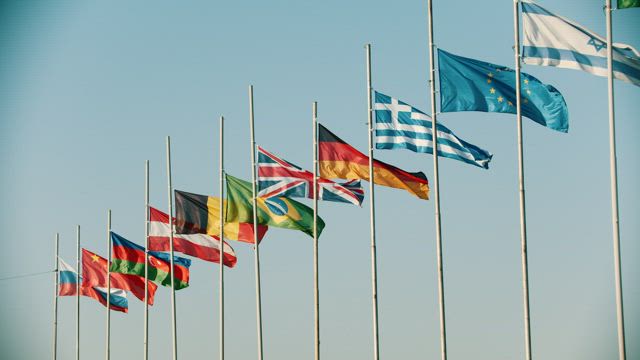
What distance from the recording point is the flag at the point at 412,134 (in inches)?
1763

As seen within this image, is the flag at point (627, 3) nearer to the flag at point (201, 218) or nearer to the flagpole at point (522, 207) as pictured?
the flagpole at point (522, 207)

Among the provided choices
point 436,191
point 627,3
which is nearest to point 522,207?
point 436,191

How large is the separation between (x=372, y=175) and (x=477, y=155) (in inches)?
178

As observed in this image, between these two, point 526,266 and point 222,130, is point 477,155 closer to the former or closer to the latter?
point 526,266

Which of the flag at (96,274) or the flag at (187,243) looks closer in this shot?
the flag at (187,243)

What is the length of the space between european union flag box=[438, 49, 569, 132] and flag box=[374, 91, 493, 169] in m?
1.45

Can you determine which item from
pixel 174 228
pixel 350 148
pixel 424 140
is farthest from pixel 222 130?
pixel 424 140

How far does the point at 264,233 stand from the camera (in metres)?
54.0

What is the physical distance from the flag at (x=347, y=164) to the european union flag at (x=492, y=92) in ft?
14.0

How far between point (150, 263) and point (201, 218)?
21.2 ft

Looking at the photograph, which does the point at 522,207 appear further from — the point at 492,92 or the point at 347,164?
the point at 347,164

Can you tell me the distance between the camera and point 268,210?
5259 centimetres

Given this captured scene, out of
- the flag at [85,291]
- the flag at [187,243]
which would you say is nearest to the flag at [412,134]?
the flag at [187,243]

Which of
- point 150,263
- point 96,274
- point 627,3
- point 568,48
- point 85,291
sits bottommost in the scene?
point 85,291
